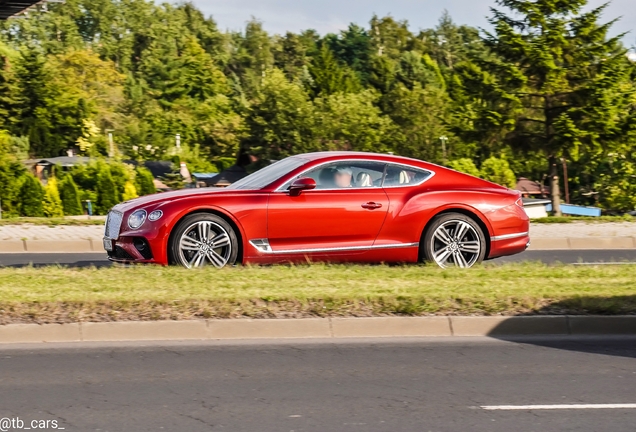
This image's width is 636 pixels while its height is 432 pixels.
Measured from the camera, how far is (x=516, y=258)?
51.8 feet

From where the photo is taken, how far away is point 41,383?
22.0 feet

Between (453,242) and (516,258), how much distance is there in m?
4.35

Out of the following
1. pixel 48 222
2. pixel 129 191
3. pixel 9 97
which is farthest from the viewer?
pixel 9 97

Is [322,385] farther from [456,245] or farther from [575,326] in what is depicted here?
[456,245]

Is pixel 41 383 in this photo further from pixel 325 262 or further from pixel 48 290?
pixel 325 262

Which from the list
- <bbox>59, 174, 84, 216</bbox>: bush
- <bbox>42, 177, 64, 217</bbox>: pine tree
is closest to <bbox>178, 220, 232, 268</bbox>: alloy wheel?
<bbox>42, 177, 64, 217</bbox>: pine tree

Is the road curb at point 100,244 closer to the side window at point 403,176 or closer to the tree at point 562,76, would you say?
the side window at point 403,176

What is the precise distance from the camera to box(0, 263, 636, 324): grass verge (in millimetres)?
8602

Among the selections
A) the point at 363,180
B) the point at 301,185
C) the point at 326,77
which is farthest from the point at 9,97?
the point at 301,185

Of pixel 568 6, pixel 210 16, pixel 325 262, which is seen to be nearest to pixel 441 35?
pixel 210 16

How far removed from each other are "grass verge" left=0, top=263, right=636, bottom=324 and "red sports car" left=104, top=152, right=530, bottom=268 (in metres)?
0.44

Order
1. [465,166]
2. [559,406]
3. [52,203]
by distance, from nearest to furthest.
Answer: [559,406]
[52,203]
[465,166]

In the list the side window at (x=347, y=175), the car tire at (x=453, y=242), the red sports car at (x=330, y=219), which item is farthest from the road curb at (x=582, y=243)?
the side window at (x=347, y=175)

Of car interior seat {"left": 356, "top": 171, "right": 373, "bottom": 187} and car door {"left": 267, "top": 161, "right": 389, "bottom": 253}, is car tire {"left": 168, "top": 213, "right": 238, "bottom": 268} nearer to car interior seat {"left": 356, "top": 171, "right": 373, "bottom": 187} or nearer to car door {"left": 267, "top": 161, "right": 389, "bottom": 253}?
car door {"left": 267, "top": 161, "right": 389, "bottom": 253}
